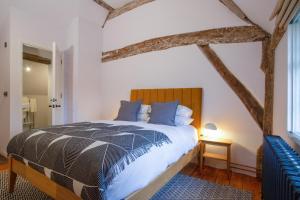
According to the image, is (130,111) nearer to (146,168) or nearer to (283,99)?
(146,168)

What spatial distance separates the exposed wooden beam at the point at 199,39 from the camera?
257 cm

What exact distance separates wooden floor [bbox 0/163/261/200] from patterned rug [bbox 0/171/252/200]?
14 cm

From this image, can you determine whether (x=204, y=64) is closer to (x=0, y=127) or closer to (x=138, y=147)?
(x=138, y=147)

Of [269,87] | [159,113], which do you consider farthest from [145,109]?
[269,87]

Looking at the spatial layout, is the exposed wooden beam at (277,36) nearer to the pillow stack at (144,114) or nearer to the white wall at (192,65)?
the white wall at (192,65)

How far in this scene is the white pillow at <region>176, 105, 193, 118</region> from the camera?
289 centimetres

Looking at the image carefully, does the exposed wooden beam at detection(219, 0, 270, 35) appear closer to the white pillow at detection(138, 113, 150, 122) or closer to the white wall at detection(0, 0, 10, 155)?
the white pillow at detection(138, 113, 150, 122)

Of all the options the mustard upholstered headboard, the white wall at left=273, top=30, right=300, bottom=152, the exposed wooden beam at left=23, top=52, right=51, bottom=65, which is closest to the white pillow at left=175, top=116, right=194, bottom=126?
the mustard upholstered headboard

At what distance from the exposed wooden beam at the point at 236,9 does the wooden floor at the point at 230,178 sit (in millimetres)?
2225

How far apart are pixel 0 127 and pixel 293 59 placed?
4609mm

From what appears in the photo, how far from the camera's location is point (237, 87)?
266 centimetres

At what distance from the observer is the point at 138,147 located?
4.80 ft

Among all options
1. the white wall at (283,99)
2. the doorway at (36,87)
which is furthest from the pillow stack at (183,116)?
the doorway at (36,87)

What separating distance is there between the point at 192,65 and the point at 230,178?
1.86m
